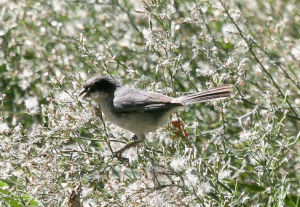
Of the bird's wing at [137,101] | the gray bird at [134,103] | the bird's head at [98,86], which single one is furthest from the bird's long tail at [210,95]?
the bird's head at [98,86]

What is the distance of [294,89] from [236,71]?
99 centimetres

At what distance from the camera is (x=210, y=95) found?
3137mm

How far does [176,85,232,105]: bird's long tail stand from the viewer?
3.02 meters

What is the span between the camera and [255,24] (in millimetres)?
4883

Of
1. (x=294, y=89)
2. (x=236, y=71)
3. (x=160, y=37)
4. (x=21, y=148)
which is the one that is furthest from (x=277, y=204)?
(x=294, y=89)

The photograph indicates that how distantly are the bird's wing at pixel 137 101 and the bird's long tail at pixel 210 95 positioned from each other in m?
0.11

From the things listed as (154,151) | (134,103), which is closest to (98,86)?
(134,103)

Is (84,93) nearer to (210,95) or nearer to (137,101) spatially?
(137,101)

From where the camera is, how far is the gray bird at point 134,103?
131 inches

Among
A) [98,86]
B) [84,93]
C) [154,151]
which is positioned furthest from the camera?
[98,86]

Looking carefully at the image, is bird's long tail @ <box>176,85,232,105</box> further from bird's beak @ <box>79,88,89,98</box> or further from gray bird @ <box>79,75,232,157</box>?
bird's beak @ <box>79,88,89,98</box>

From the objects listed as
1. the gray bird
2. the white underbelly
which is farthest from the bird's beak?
the white underbelly

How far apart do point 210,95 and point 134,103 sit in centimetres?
58

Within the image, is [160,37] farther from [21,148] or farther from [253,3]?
[253,3]
